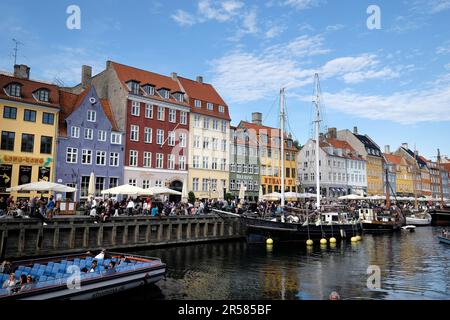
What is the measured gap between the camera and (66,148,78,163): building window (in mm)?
40281

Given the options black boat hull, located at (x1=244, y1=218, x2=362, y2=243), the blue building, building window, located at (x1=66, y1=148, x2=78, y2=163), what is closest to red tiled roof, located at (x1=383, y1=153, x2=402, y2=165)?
black boat hull, located at (x1=244, y1=218, x2=362, y2=243)

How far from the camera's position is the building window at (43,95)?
128ft

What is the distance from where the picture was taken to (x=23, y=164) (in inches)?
1444

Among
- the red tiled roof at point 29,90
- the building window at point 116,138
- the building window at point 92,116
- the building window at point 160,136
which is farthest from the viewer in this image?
the building window at point 160,136

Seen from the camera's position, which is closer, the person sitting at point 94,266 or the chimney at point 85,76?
the person sitting at point 94,266

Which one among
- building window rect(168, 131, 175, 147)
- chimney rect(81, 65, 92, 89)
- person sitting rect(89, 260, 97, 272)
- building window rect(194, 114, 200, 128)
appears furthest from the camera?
building window rect(194, 114, 200, 128)

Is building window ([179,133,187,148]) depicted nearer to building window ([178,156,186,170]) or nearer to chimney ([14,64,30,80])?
building window ([178,156,186,170])

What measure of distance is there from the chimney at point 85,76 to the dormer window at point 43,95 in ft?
34.3

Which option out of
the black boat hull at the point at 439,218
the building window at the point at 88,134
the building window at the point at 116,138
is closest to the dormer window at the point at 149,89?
the building window at the point at 116,138

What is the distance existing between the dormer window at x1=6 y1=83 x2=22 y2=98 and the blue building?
495cm

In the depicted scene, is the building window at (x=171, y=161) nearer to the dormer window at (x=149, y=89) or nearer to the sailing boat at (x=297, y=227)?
the dormer window at (x=149, y=89)
